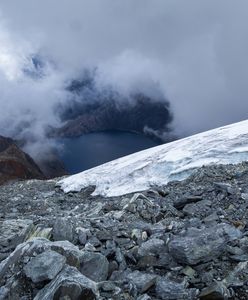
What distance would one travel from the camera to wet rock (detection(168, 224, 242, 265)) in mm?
8523

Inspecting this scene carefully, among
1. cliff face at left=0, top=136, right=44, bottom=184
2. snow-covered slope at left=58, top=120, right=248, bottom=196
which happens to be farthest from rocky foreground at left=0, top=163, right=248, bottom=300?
cliff face at left=0, top=136, right=44, bottom=184

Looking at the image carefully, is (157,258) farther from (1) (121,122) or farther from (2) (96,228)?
(1) (121,122)

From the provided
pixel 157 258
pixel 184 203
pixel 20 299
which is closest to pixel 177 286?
pixel 157 258

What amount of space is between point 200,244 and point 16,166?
130004 millimetres

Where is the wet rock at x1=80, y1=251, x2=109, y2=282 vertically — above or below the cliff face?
below

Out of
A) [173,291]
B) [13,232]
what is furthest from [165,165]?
[173,291]

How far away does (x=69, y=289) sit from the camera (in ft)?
23.6

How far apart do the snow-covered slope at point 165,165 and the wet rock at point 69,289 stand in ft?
44.5

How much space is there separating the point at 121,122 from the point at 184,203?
521 ft

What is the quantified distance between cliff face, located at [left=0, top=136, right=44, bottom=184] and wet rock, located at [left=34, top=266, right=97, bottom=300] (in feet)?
386

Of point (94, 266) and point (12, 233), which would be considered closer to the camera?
point (94, 266)

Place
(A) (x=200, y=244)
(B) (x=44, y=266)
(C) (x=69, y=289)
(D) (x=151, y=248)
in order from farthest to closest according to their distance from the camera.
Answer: (D) (x=151, y=248) → (A) (x=200, y=244) → (B) (x=44, y=266) → (C) (x=69, y=289)

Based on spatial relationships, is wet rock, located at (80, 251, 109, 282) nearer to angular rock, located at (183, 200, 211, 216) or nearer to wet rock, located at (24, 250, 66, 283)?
wet rock, located at (24, 250, 66, 283)

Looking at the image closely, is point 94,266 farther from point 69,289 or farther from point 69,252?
point 69,289
